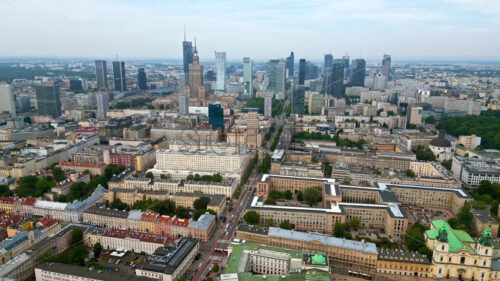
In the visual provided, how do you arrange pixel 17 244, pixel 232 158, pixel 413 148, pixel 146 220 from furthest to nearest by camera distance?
pixel 413 148
pixel 232 158
pixel 146 220
pixel 17 244

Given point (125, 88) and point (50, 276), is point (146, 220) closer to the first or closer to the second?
point (50, 276)

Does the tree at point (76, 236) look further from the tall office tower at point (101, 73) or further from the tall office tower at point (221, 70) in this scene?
the tall office tower at point (221, 70)

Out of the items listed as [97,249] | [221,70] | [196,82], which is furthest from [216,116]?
[221,70]

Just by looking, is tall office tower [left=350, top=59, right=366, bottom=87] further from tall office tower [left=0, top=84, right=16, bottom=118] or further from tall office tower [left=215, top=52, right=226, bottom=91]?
tall office tower [left=0, top=84, right=16, bottom=118]

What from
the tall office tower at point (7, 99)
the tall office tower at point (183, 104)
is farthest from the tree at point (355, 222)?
the tall office tower at point (7, 99)

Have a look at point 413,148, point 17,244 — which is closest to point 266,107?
point 413,148

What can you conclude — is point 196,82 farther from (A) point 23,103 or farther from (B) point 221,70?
(A) point 23,103

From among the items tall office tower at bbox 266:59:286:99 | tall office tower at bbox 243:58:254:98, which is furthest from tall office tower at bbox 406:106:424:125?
tall office tower at bbox 243:58:254:98

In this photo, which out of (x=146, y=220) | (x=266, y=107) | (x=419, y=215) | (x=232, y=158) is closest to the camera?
(x=146, y=220)
